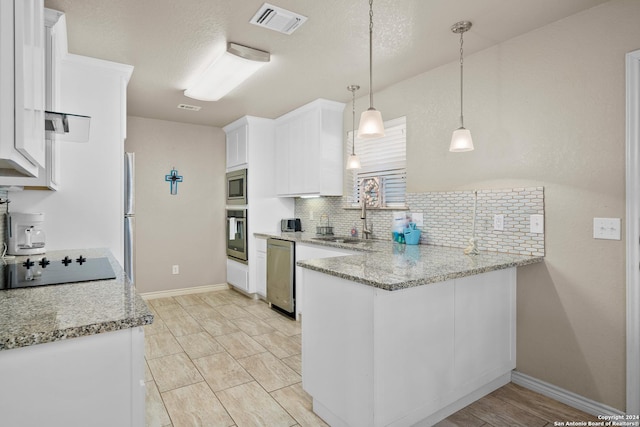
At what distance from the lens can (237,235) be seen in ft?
16.2

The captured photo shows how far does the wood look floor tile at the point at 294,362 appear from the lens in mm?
2670

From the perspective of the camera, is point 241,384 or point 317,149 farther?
point 317,149

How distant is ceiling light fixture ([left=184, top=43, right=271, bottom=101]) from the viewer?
267cm

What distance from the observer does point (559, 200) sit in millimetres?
2258

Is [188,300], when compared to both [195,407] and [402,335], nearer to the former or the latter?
[195,407]

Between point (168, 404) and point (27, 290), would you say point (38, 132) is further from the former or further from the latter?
point (168, 404)

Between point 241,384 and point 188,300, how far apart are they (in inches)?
98.9

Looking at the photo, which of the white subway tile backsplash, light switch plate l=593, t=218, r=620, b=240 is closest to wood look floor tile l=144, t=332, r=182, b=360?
the white subway tile backsplash

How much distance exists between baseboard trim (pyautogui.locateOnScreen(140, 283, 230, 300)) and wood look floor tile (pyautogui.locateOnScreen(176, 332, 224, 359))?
5.55 feet

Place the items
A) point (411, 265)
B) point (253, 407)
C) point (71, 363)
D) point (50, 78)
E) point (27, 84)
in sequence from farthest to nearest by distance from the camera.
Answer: point (253, 407), point (411, 265), point (50, 78), point (71, 363), point (27, 84)

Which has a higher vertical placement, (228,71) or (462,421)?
(228,71)

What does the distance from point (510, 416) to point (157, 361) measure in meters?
2.48

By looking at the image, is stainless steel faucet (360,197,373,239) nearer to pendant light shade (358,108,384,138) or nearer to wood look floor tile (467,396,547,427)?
pendant light shade (358,108,384,138)

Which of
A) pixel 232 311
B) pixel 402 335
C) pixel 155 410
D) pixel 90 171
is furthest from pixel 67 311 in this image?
pixel 232 311
